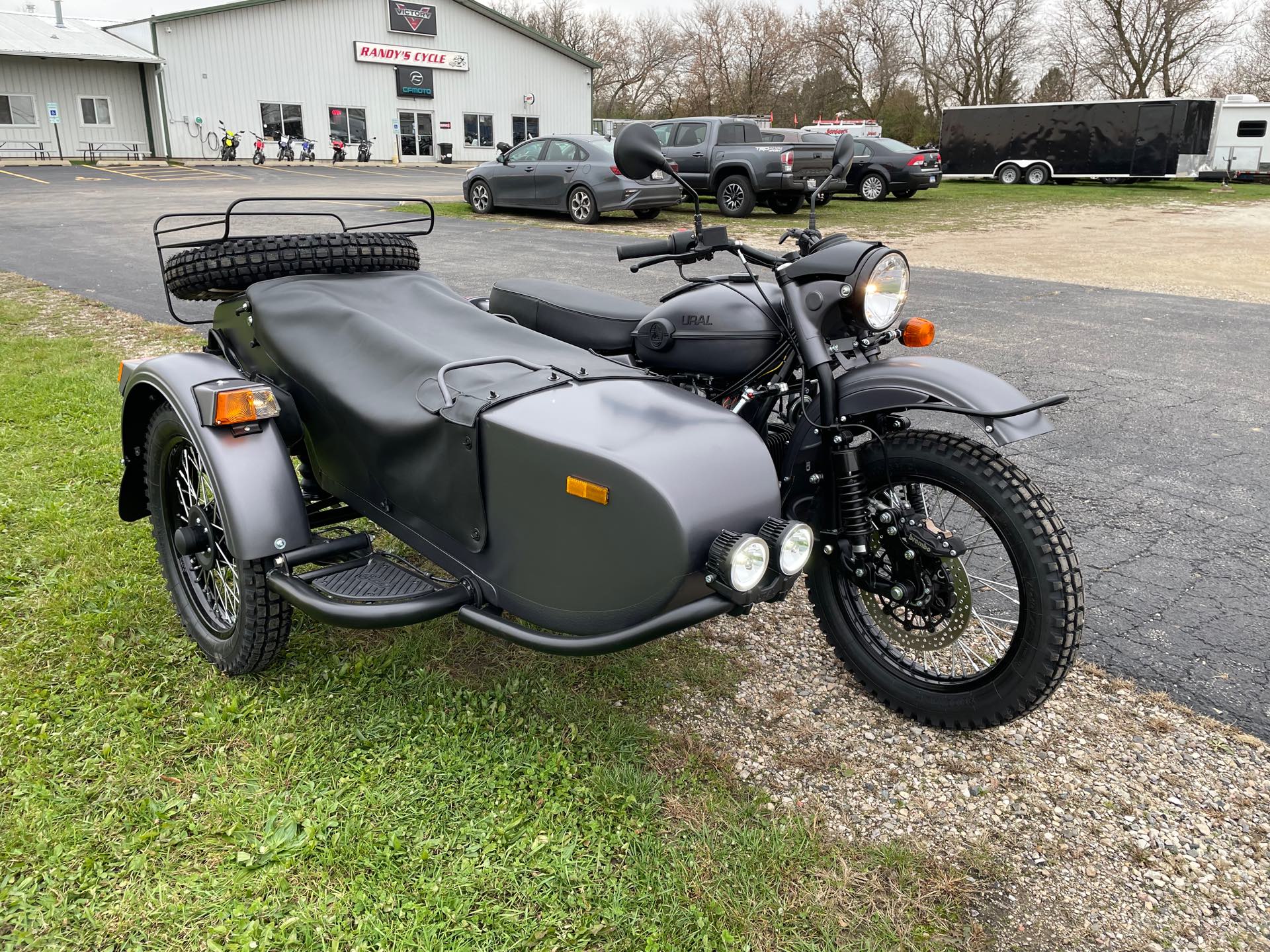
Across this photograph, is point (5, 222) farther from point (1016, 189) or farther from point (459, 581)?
point (1016, 189)

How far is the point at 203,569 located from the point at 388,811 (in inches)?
51.0

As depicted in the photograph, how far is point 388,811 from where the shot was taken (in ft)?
7.74

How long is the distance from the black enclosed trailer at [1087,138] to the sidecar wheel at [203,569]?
3126cm

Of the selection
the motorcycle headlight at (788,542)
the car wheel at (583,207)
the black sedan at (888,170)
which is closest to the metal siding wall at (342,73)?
the black sedan at (888,170)

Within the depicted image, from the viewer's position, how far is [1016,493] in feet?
7.85

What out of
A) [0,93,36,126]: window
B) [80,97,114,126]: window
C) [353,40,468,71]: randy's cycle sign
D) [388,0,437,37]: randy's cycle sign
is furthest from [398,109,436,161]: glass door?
[0,93,36,126]: window

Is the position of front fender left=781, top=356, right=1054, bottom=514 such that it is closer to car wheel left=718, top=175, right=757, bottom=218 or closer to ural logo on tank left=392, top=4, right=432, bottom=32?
car wheel left=718, top=175, right=757, bottom=218

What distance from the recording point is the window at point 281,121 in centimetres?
3716

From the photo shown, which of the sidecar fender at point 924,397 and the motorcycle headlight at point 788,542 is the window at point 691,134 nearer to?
the sidecar fender at point 924,397

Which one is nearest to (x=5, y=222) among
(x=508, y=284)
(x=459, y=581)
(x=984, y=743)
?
(x=508, y=284)

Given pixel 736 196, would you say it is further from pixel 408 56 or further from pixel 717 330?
pixel 408 56

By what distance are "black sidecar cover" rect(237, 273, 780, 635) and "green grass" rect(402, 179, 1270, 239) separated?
38.0 feet

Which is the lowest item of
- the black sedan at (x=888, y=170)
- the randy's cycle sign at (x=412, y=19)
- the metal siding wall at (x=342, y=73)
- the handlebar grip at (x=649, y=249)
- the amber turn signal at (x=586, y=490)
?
the amber turn signal at (x=586, y=490)

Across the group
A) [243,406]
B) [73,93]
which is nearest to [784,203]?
[243,406]
